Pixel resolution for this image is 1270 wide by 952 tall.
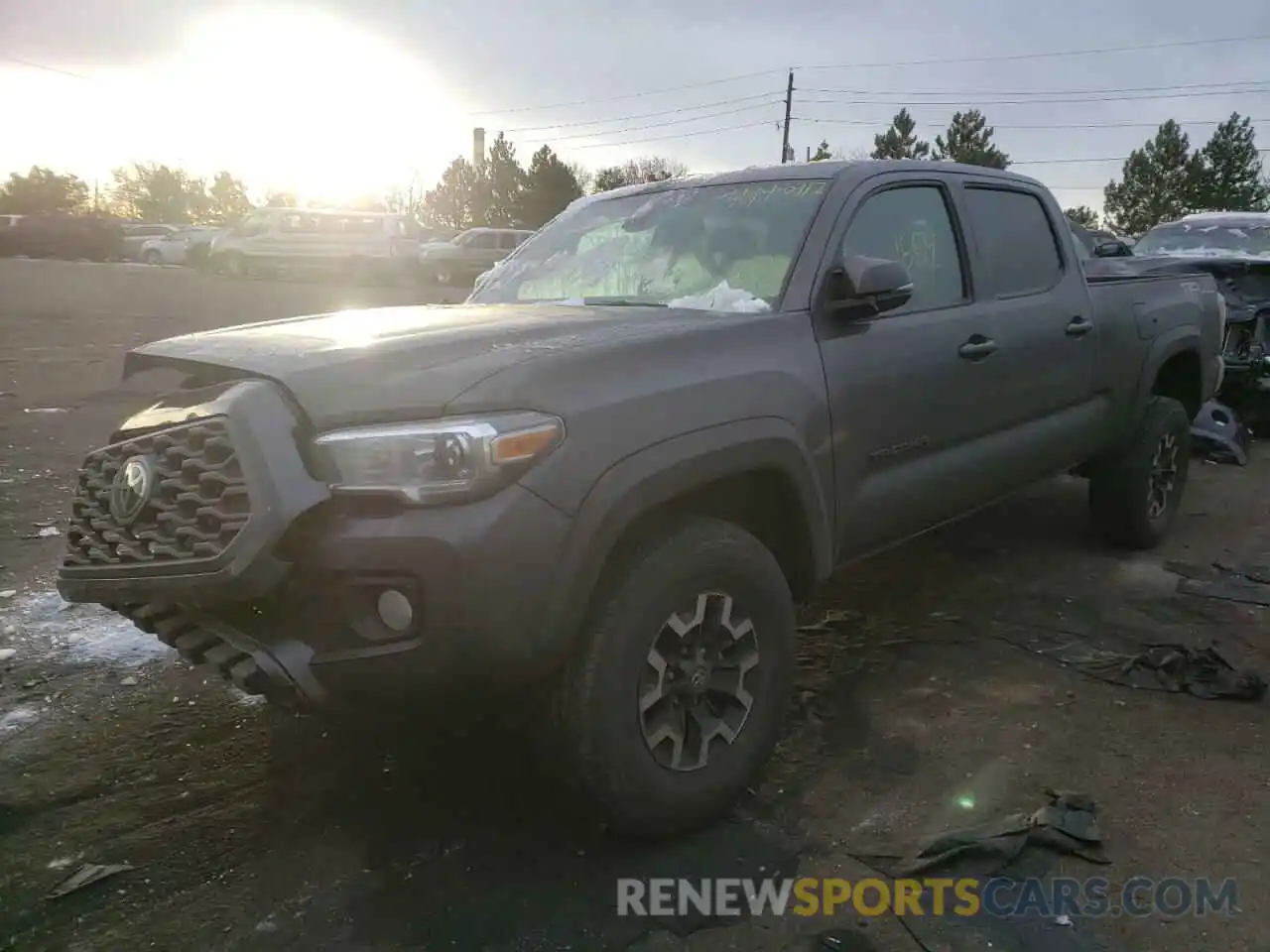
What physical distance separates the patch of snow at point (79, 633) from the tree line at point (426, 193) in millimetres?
28666

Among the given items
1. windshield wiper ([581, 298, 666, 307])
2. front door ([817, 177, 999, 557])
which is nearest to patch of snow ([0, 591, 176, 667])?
windshield wiper ([581, 298, 666, 307])

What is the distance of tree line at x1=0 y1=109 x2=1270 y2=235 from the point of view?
37.8 m

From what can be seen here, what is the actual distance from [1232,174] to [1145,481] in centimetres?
3971

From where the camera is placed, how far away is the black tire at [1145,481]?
496cm

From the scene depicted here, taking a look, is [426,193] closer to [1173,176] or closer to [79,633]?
[1173,176]

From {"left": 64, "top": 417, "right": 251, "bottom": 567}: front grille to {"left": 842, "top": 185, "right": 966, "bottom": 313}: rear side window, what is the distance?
2079 mm

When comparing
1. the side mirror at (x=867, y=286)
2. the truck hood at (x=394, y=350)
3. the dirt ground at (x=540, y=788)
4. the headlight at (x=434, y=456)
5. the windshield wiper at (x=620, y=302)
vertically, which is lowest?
the dirt ground at (x=540, y=788)

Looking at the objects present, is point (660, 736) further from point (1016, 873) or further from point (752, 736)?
point (1016, 873)

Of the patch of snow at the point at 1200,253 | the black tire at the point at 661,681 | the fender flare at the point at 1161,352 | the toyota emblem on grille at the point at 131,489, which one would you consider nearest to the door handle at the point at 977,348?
the black tire at the point at 661,681

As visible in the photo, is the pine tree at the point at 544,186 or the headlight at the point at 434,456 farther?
the pine tree at the point at 544,186

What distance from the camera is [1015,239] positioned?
4.32 metres

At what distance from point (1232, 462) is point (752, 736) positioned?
6.25 metres

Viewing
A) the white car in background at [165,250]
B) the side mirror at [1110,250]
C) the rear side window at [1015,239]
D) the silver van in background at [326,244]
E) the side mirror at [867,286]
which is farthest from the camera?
the white car in background at [165,250]

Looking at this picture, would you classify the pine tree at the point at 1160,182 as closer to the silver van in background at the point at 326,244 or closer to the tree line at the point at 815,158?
the tree line at the point at 815,158
